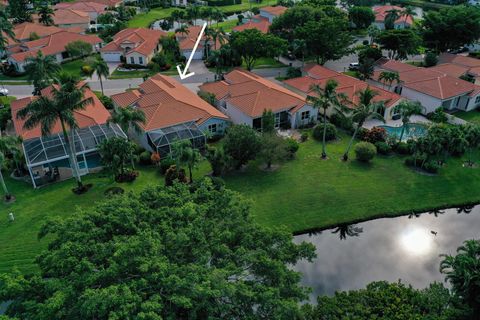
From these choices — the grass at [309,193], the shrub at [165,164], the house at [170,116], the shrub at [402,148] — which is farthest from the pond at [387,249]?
the house at [170,116]

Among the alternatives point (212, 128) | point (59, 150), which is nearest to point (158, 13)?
point (212, 128)

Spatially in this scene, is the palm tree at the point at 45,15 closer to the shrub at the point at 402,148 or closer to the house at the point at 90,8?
the house at the point at 90,8

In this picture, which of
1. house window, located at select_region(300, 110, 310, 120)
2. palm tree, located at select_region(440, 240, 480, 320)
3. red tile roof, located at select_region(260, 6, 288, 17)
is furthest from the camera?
red tile roof, located at select_region(260, 6, 288, 17)

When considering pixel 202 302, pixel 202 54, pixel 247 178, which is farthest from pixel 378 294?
pixel 202 54

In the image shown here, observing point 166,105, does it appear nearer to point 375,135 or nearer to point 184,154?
point 184,154

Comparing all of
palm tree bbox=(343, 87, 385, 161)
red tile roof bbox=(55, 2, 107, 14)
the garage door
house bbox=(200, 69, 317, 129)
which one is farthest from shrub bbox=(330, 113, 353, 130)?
red tile roof bbox=(55, 2, 107, 14)

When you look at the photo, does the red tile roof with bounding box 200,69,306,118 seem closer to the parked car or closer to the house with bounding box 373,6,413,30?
the parked car

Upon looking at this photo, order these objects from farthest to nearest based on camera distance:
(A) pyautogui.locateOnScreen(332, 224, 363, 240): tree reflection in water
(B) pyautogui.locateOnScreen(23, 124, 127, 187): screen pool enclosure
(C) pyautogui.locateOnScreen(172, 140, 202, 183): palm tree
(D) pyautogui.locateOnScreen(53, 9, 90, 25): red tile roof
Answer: (D) pyautogui.locateOnScreen(53, 9, 90, 25): red tile roof < (B) pyautogui.locateOnScreen(23, 124, 127, 187): screen pool enclosure < (C) pyautogui.locateOnScreen(172, 140, 202, 183): palm tree < (A) pyautogui.locateOnScreen(332, 224, 363, 240): tree reflection in water
